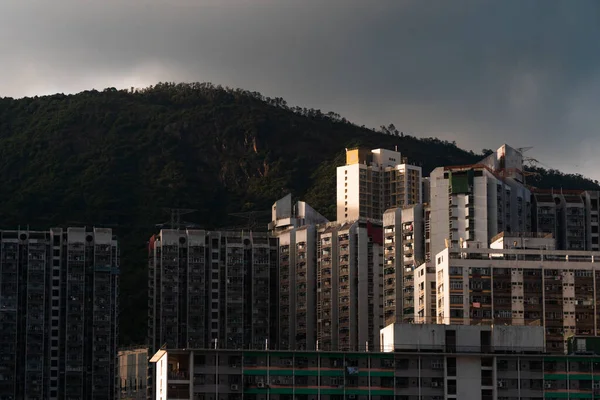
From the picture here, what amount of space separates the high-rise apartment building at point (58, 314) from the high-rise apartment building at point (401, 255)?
2975 cm

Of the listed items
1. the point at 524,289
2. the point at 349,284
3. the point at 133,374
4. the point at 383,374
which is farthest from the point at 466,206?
the point at 383,374

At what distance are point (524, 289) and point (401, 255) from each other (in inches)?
1088

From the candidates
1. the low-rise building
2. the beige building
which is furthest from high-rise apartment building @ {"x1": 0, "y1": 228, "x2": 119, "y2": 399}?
the low-rise building

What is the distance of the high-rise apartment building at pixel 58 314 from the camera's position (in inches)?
7485

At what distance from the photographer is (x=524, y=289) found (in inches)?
6511

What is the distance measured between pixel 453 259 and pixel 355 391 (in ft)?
156

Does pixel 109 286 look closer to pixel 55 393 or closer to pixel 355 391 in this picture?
pixel 55 393

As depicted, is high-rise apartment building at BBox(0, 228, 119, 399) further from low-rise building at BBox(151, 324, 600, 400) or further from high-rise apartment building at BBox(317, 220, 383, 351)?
low-rise building at BBox(151, 324, 600, 400)

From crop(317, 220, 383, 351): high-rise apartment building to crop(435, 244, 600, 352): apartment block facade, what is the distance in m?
24.9

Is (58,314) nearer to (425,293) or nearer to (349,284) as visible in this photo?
(349,284)

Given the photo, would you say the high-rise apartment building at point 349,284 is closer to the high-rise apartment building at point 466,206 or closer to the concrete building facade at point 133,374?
the high-rise apartment building at point 466,206

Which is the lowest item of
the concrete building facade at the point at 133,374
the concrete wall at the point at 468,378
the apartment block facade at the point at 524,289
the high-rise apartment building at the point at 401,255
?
the concrete wall at the point at 468,378

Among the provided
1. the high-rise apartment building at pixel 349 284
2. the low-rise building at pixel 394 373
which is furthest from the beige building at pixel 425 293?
the low-rise building at pixel 394 373

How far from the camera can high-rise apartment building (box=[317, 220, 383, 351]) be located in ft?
628
